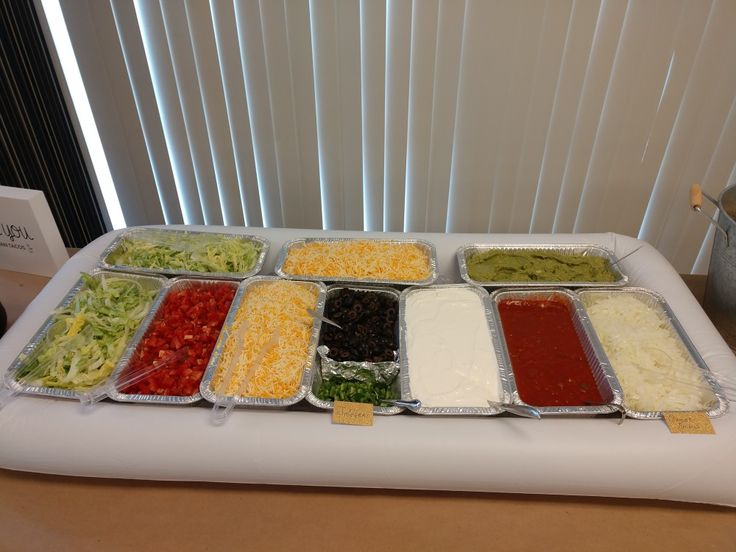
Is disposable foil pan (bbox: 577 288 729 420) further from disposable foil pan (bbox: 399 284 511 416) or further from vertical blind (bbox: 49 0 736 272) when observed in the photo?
vertical blind (bbox: 49 0 736 272)

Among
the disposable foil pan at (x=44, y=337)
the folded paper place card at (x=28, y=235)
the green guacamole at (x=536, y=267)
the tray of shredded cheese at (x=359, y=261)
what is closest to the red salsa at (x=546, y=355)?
the green guacamole at (x=536, y=267)

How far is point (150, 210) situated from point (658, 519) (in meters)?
2.60

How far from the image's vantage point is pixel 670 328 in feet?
5.26

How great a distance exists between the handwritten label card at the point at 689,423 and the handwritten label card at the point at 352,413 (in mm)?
770

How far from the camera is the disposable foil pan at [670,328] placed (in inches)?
52.9

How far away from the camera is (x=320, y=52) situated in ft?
7.25

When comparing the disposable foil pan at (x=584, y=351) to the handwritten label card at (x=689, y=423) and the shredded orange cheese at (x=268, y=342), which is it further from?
the shredded orange cheese at (x=268, y=342)

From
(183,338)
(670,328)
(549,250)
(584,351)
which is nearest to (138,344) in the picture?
(183,338)

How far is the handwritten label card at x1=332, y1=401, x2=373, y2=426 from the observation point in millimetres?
1344

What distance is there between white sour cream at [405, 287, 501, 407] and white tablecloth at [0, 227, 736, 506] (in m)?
0.08

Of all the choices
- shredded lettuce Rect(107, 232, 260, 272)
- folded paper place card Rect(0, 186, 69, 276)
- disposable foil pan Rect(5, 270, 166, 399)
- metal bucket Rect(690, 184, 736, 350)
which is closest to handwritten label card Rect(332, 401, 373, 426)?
disposable foil pan Rect(5, 270, 166, 399)

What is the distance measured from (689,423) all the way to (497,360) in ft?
1.64

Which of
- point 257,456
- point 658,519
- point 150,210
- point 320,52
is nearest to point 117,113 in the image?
point 150,210

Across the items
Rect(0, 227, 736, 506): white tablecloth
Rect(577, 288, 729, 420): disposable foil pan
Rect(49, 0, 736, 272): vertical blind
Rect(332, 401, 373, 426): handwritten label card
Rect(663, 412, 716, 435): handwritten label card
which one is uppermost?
Rect(49, 0, 736, 272): vertical blind
